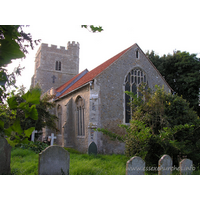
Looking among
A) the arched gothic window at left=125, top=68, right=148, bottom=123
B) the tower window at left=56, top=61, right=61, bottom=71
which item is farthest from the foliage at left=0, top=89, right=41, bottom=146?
the tower window at left=56, top=61, right=61, bottom=71

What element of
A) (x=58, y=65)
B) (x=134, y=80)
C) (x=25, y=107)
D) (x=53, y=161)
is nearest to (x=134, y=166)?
(x=53, y=161)

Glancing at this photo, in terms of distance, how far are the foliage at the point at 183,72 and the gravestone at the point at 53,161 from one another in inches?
745

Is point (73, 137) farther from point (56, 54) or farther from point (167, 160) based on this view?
point (56, 54)

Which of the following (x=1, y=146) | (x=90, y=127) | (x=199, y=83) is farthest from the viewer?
(x=199, y=83)

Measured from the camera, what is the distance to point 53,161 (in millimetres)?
3953

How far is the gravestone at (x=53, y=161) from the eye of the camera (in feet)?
12.6

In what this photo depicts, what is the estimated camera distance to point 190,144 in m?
6.73

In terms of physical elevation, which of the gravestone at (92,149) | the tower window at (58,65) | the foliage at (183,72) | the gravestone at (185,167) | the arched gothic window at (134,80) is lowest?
the gravestone at (92,149)

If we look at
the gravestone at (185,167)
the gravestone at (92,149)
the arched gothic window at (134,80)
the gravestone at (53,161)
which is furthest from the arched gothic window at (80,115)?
the gravestone at (53,161)

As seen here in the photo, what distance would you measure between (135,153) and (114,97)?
21.0ft

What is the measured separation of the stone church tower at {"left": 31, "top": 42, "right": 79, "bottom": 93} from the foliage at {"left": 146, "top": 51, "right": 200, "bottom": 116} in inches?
493

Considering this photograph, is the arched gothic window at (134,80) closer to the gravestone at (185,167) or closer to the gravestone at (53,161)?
the gravestone at (185,167)

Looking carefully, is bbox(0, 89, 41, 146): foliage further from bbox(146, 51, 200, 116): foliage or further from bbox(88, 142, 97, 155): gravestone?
bbox(146, 51, 200, 116): foliage

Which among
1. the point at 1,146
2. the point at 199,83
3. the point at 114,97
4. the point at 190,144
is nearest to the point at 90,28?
the point at 1,146
